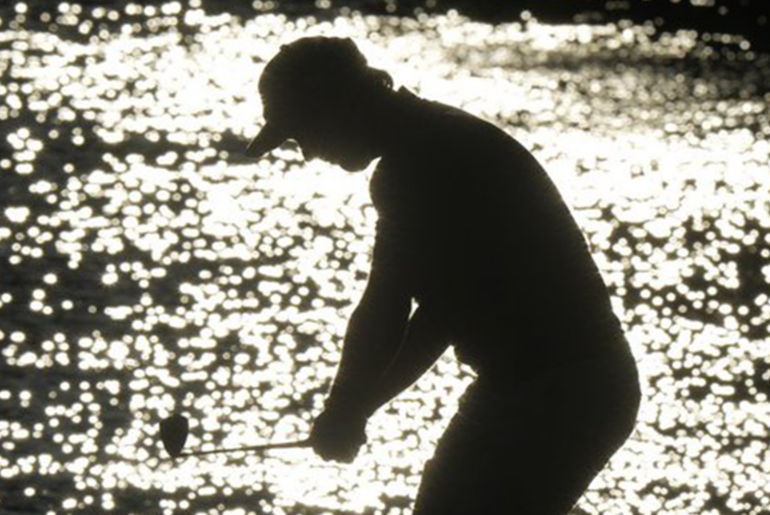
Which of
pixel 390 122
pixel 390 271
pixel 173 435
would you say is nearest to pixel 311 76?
pixel 390 122

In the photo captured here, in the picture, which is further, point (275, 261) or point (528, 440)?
point (275, 261)

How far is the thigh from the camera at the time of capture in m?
5.50

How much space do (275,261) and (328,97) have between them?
1602cm

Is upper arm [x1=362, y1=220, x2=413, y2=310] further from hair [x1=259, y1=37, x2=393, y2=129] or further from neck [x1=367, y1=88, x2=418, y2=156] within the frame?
hair [x1=259, y1=37, x2=393, y2=129]

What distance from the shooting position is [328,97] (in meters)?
5.61

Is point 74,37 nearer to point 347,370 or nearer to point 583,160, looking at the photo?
point 583,160

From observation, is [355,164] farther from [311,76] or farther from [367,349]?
[367,349]

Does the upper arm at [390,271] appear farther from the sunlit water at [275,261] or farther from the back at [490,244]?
the sunlit water at [275,261]

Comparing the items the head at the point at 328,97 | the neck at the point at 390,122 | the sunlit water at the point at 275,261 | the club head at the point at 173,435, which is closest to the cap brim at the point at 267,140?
the head at the point at 328,97

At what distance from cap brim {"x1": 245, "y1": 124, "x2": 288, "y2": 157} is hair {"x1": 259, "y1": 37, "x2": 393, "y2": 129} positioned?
5.9 inches

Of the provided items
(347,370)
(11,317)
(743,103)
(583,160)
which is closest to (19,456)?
(11,317)

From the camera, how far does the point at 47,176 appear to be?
25.8 meters

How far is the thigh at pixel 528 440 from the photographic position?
5504mm

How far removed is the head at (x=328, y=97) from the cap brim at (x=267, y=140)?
124 millimetres
